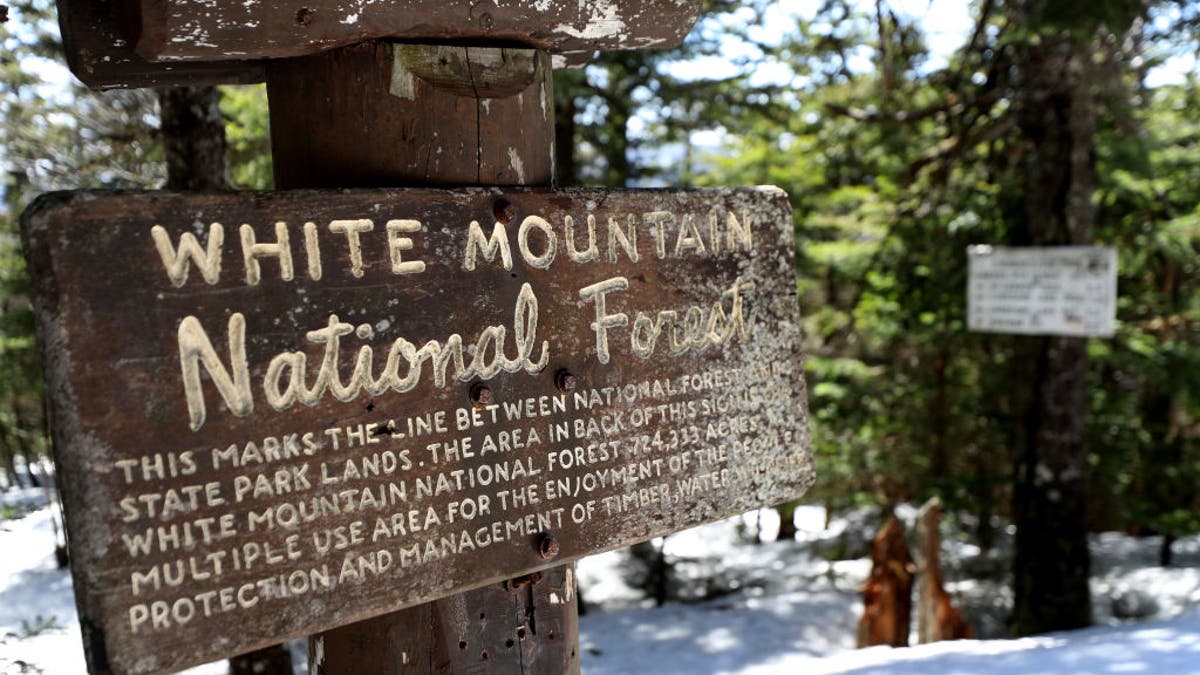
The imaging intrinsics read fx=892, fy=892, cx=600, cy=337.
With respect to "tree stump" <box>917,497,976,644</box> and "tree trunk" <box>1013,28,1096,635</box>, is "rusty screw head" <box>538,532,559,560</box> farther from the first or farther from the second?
"tree stump" <box>917,497,976,644</box>

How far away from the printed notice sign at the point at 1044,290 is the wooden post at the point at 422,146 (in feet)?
15.8

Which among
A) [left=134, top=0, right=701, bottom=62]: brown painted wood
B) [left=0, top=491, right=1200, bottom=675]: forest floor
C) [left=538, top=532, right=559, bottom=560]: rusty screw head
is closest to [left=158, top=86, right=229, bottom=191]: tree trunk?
[left=0, top=491, right=1200, bottom=675]: forest floor

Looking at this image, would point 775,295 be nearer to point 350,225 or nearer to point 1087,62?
point 350,225

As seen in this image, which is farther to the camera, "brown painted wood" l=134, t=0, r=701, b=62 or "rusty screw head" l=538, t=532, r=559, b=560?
"rusty screw head" l=538, t=532, r=559, b=560

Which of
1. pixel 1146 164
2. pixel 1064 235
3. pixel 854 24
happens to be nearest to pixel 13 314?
pixel 854 24

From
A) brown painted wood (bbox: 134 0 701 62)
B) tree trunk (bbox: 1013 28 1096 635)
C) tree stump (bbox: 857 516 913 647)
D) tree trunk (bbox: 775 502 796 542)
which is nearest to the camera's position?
brown painted wood (bbox: 134 0 701 62)

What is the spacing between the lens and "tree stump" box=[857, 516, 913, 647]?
649cm

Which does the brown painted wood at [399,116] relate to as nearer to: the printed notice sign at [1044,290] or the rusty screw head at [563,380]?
the rusty screw head at [563,380]

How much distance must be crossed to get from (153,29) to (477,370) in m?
0.79

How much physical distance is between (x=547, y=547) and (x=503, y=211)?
654 mm

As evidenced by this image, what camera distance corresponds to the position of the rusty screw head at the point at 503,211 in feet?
5.54

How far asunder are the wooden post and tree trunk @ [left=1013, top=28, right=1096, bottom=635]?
197 inches

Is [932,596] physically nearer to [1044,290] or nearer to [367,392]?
[1044,290]

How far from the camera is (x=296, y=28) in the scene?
62.7 inches
